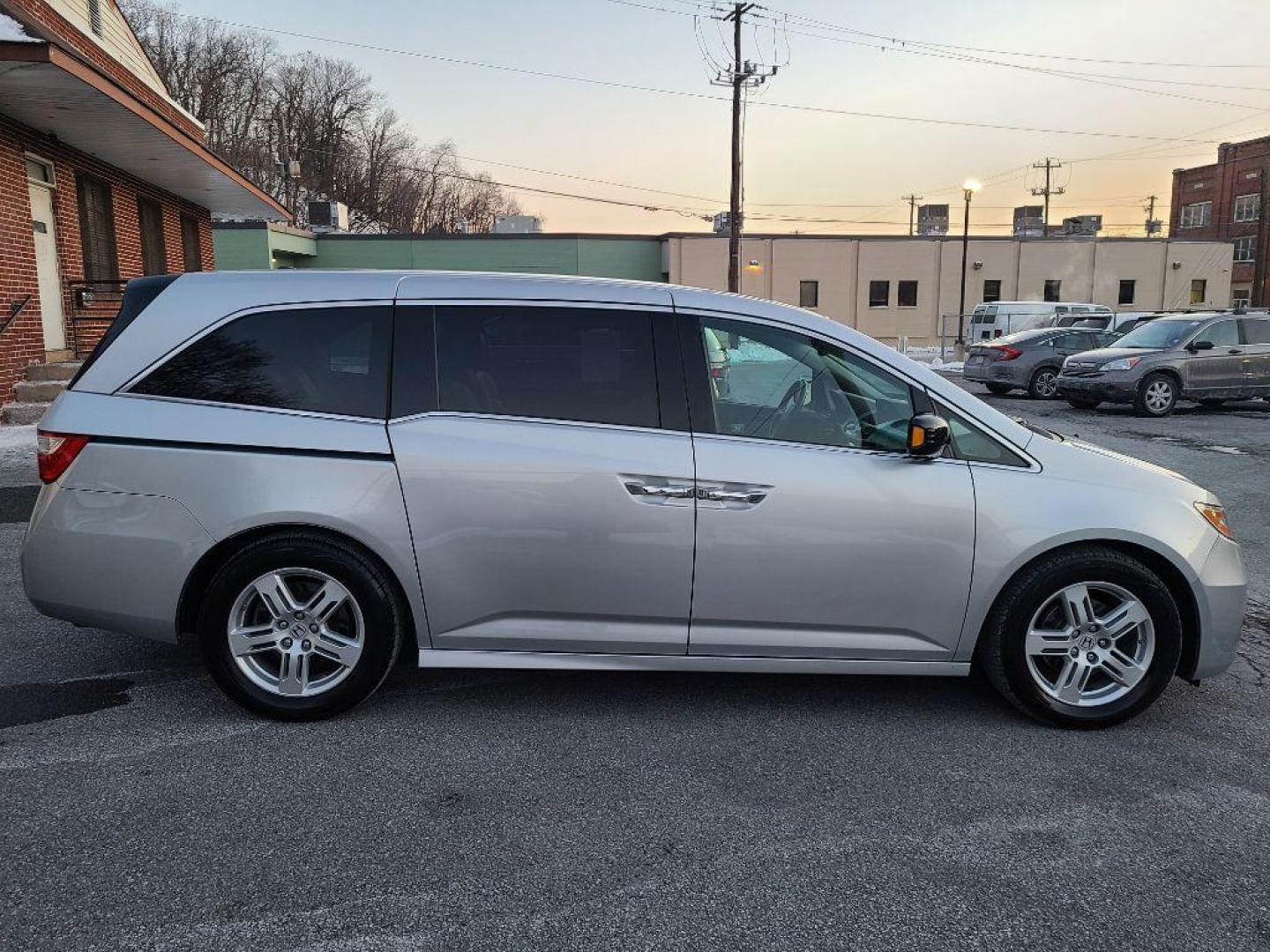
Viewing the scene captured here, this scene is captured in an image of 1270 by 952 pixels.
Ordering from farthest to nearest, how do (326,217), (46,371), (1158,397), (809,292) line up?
1. (809,292)
2. (326,217)
3. (1158,397)
4. (46,371)

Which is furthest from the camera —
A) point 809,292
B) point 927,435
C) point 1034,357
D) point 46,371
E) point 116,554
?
point 809,292

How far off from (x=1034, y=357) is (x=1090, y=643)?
1656 centimetres

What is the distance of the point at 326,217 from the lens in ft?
152

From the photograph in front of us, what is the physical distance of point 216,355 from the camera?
11.9ft

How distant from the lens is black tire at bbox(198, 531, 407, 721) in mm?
3518

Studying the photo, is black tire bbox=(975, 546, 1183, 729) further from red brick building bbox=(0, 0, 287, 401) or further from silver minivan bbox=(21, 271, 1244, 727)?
red brick building bbox=(0, 0, 287, 401)

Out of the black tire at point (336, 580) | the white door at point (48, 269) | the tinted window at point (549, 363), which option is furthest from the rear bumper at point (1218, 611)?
the white door at point (48, 269)

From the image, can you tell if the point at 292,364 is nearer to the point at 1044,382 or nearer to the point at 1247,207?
the point at 1044,382

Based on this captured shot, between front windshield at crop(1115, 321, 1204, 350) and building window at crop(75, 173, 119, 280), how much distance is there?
689 inches

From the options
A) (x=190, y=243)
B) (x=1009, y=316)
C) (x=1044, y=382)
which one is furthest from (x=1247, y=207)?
(x=190, y=243)

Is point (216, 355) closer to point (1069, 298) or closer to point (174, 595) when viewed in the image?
point (174, 595)

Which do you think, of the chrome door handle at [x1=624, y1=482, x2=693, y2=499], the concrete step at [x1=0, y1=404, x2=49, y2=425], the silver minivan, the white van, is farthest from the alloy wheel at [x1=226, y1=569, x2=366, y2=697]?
the white van

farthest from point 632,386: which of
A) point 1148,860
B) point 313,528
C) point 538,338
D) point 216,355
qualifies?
point 1148,860

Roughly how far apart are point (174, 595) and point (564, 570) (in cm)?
152
